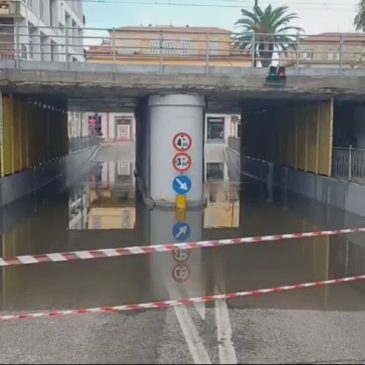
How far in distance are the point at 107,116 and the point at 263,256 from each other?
70156mm

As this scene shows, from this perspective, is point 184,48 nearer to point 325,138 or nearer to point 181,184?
point 181,184

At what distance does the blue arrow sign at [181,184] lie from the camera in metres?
16.5

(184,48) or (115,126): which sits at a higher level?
(184,48)

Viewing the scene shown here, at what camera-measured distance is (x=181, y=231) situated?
13.2m

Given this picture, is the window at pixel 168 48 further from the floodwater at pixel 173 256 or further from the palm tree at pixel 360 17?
the palm tree at pixel 360 17

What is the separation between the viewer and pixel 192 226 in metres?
14.0

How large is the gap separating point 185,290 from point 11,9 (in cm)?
Result: 3739

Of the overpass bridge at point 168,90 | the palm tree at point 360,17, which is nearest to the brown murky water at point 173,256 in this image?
the overpass bridge at point 168,90

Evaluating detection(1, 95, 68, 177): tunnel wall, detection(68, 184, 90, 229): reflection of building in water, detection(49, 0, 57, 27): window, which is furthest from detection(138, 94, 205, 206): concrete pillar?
detection(49, 0, 57, 27): window

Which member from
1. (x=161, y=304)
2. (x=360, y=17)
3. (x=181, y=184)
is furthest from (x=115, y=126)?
(x=161, y=304)

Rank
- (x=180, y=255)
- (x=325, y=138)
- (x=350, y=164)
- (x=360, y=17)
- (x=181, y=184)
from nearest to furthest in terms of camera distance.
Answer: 1. (x=180, y=255)
2. (x=181, y=184)
3. (x=350, y=164)
4. (x=325, y=138)
5. (x=360, y=17)

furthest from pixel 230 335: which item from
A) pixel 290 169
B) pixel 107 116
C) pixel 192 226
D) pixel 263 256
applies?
pixel 107 116

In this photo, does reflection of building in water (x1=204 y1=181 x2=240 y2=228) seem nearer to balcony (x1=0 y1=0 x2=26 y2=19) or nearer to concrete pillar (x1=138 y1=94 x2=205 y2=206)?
concrete pillar (x1=138 y1=94 x2=205 y2=206)

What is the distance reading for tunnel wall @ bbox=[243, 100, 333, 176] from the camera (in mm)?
18844
